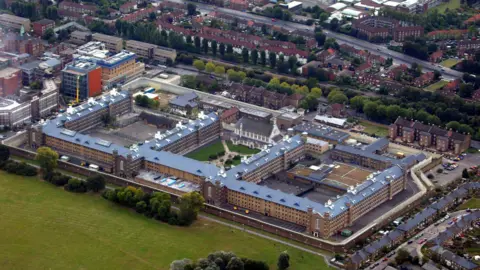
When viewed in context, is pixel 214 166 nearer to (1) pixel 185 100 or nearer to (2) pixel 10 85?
(1) pixel 185 100

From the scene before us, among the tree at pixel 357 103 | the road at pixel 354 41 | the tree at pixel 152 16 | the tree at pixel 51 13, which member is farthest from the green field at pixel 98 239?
the tree at pixel 152 16

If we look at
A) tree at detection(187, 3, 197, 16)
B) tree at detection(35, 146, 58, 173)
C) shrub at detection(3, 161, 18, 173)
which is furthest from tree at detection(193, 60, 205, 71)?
shrub at detection(3, 161, 18, 173)

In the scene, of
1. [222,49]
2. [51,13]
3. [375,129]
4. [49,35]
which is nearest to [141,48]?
[222,49]

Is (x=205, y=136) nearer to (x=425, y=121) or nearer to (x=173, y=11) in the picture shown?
(x=425, y=121)

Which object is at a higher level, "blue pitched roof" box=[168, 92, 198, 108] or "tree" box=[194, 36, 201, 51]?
"tree" box=[194, 36, 201, 51]

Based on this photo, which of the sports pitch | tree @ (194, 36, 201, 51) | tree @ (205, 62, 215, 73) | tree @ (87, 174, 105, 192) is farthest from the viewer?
tree @ (194, 36, 201, 51)

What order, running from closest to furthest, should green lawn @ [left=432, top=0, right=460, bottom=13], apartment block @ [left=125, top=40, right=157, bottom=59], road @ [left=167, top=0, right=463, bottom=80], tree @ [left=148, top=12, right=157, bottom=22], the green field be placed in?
the green field < road @ [left=167, top=0, right=463, bottom=80] < apartment block @ [left=125, top=40, right=157, bottom=59] < tree @ [left=148, top=12, right=157, bottom=22] < green lawn @ [left=432, top=0, right=460, bottom=13]

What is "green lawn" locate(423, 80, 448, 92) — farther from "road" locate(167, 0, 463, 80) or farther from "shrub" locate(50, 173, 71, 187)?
"shrub" locate(50, 173, 71, 187)
